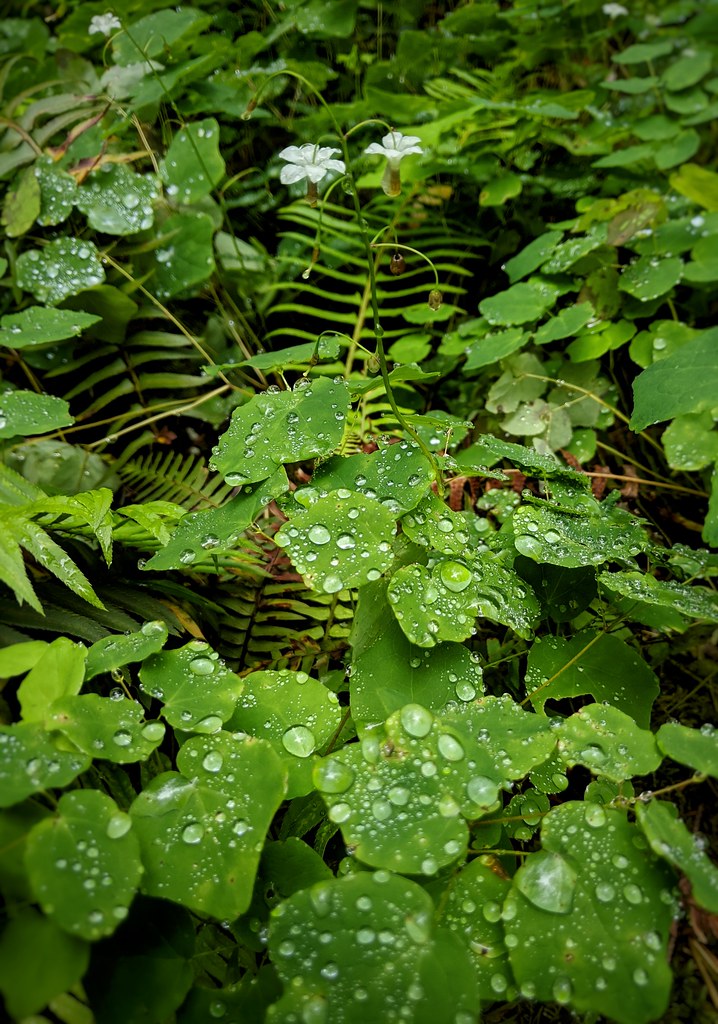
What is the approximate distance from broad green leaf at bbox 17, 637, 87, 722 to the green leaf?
156 cm

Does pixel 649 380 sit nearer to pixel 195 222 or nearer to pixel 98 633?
pixel 98 633

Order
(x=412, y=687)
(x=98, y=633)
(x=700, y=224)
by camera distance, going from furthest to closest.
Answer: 1. (x=700, y=224)
2. (x=98, y=633)
3. (x=412, y=687)

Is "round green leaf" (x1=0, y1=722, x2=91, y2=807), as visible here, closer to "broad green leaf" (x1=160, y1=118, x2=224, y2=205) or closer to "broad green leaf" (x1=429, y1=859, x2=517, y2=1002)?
"broad green leaf" (x1=429, y1=859, x2=517, y2=1002)

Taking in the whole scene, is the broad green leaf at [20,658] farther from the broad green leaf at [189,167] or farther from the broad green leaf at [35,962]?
the broad green leaf at [189,167]

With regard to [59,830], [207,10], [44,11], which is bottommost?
[59,830]

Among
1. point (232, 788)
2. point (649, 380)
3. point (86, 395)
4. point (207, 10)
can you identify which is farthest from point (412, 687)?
point (207, 10)

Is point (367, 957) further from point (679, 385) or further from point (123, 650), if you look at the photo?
point (679, 385)

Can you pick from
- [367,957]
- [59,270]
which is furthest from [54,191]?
[367,957]

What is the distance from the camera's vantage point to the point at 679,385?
1.37m

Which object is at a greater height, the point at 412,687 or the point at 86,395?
the point at 86,395

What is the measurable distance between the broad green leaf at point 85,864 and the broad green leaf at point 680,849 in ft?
2.11

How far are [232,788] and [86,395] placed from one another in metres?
1.62

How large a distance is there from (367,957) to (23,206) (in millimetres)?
2214

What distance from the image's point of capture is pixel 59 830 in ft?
2.37
